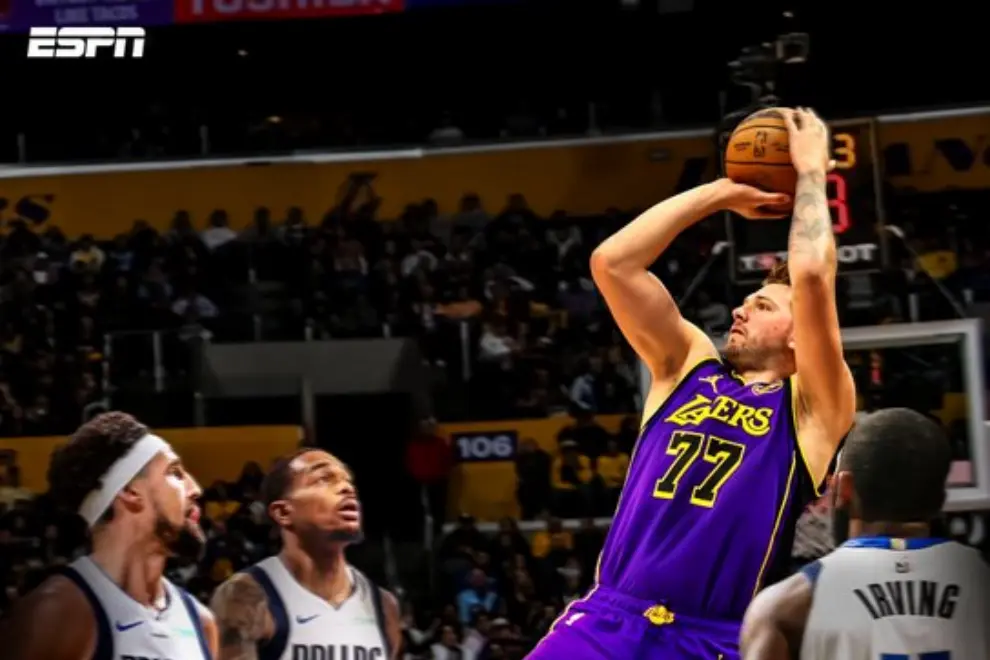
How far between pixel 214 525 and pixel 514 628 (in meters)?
2.72

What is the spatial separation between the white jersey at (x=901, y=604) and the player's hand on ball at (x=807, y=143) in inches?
62.2

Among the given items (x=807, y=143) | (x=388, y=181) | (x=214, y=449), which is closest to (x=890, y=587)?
(x=807, y=143)

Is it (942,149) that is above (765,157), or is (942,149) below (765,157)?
above

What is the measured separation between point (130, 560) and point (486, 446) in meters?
9.44

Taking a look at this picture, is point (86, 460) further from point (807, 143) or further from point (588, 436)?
point (588, 436)

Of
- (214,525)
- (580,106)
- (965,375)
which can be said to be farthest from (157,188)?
(965,375)

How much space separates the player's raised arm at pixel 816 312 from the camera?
4160 mm

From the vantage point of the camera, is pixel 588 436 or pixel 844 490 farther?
pixel 588 436

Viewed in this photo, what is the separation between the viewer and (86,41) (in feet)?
40.5

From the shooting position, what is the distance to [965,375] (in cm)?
935

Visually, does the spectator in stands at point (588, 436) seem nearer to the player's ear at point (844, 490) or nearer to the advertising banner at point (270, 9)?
the advertising banner at point (270, 9)

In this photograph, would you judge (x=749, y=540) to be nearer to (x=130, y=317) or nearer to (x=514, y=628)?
(x=514, y=628)

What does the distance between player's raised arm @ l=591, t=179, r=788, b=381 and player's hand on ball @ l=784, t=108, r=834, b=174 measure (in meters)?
0.16

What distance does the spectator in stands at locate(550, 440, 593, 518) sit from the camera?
12.0 metres
